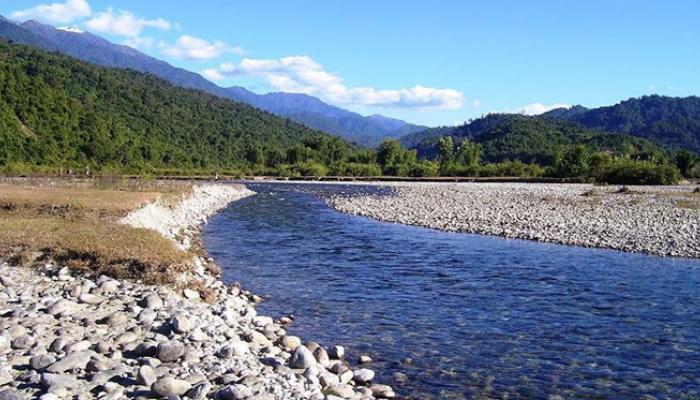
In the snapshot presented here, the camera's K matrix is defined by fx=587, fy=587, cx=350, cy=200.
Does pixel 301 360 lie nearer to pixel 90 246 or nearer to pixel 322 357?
pixel 322 357

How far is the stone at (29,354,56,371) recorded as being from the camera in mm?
7750

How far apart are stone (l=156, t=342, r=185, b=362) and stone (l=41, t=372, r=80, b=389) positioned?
1288 millimetres

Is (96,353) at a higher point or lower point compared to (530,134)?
lower

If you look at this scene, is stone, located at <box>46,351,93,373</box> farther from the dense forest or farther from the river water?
the dense forest

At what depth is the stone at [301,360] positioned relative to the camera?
354 inches

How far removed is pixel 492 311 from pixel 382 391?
216 inches

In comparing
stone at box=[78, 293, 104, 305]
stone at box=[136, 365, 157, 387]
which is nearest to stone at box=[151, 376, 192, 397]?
stone at box=[136, 365, 157, 387]

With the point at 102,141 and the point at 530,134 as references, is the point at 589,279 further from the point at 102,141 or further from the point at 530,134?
the point at 530,134

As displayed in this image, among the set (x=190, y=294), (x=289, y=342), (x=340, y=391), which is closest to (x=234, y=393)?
(x=340, y=391)

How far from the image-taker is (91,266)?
45.0 feet

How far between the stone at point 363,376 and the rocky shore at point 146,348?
2 cm

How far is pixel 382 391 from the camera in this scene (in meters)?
8.77

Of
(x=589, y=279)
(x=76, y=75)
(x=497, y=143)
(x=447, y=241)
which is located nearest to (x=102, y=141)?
(x=76, y=75)

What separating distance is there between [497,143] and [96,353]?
186176 millimetres
